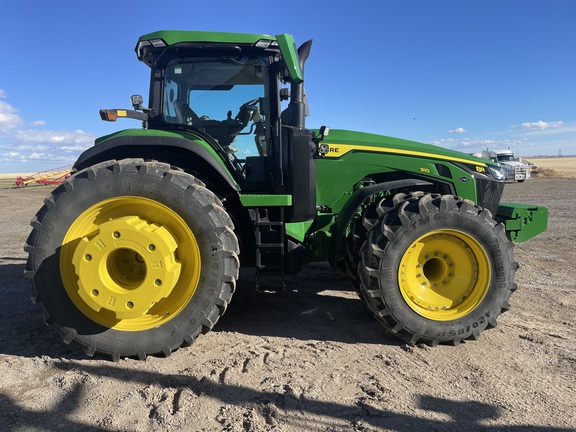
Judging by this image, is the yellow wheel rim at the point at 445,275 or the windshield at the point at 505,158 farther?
the windshield at the point at 505,158

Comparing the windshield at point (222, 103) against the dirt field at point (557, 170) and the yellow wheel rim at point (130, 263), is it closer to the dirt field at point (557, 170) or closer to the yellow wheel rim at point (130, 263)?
the yellow wheel rim at point (130, 263)

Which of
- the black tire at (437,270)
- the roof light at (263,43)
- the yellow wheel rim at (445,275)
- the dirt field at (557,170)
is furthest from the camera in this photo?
the dirt field at (557,170)

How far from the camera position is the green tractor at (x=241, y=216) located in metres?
2.88

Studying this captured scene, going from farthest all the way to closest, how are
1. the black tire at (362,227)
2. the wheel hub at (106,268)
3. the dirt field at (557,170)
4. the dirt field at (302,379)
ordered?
the dirt field at (557,170), the black tire at (362,227), the wheel hub at (106,268), the dirt field at (302,379)

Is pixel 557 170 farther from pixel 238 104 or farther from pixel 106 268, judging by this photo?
pixel 106 268

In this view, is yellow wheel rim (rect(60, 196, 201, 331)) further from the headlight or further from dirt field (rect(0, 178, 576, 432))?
the headlight

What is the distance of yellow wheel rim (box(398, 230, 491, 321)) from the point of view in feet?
10.5

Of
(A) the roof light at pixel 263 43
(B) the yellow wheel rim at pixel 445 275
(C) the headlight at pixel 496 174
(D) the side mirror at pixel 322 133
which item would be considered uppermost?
(A) the roof light at pixel 263 43

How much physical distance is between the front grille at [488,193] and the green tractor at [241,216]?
0.05 feet

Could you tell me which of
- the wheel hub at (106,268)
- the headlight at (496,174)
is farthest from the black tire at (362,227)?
the wheel hub at (106,268)

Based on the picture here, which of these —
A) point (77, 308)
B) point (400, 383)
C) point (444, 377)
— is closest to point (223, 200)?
point (77, 308)

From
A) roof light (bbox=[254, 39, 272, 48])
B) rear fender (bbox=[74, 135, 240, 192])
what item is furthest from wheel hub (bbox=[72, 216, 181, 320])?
roof light (bbox=[254, 39, 272, 48])

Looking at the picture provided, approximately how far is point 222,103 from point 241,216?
1.10 metres

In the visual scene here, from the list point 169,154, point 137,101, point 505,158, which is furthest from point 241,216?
point 505,158
